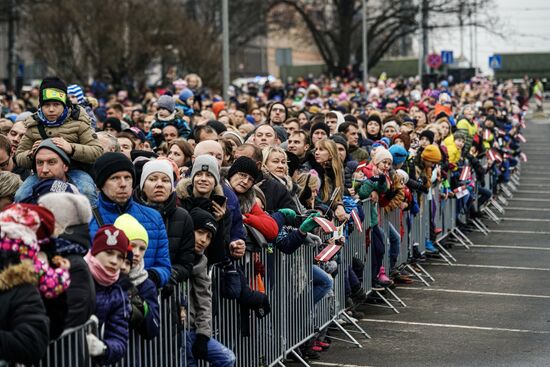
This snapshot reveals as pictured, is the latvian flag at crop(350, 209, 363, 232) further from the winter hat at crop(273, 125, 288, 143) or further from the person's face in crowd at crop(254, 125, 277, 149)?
the winter hat at crop(273, 125, 288, 143)

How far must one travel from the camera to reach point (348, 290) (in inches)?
497

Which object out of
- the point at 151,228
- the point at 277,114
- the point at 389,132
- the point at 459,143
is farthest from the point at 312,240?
the point at 459,143

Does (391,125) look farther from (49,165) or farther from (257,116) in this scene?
(49,165)

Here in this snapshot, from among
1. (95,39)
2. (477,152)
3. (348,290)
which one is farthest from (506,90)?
(348,290)

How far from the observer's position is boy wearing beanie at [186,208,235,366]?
838 centimetres

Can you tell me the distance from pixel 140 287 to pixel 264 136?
5.88m

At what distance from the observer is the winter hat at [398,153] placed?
15.4 m

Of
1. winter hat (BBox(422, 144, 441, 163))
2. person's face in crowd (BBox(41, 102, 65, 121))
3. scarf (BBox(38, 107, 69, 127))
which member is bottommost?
winter hat (BBox(422, 144, 441, 163))

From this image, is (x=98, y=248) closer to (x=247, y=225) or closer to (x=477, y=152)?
(x=247, y=225)

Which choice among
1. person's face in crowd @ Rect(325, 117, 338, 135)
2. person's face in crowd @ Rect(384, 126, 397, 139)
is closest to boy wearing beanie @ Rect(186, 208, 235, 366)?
person's face in crowd @ Rect(325, 117, 338, 135)

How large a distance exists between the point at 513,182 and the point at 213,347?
23.0 metres

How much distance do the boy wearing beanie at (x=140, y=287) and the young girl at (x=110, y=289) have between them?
0.25 m

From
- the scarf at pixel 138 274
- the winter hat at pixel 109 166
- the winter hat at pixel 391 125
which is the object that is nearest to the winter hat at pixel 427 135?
the winter hat at pixel 391 125

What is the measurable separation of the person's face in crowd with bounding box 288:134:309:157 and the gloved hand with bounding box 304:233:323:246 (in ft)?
6.79
